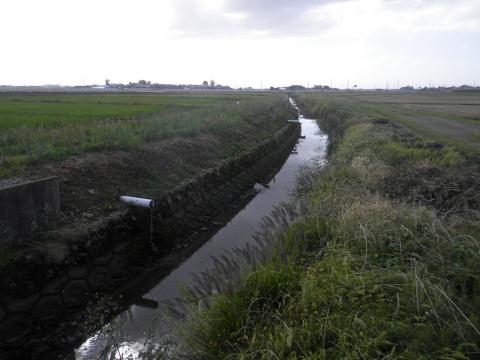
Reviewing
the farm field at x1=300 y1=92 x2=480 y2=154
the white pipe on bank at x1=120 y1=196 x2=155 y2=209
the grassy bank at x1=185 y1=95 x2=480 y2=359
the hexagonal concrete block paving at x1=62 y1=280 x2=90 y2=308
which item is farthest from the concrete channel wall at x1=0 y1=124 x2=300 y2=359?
the farm field at x1=300 y1=92 x2=480 y2=154

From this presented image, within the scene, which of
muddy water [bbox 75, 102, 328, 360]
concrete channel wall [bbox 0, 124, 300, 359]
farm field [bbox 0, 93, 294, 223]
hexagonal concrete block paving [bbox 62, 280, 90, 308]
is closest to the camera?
concrete channel wall [bbox 0, 124, 300, 359]

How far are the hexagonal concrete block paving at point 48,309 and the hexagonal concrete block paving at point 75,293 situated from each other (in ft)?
0.38

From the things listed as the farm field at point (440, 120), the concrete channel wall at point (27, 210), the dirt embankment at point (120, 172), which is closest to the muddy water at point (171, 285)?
the dirt embankment at point (120, 172)

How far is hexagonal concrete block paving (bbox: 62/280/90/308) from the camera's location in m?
6.12

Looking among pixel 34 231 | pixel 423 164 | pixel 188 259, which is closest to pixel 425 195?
pixel 423 164

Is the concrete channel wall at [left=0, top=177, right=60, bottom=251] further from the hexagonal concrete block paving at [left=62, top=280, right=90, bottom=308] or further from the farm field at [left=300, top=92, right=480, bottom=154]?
the farm field at [left=300, top=92, right=480, bottom=154]

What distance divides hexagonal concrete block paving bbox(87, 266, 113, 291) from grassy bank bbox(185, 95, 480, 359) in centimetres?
301

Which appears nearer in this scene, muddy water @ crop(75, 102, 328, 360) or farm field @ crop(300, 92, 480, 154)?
muddy water @ crop(75, 102, 328, 360)

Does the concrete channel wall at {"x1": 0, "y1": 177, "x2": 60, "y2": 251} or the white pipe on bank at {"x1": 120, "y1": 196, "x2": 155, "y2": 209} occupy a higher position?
the concrete channel wall at {"x1": 0, "y1": 177, "x2": 60, "y2": 251}

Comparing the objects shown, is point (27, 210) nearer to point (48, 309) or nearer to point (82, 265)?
point (82, 265)

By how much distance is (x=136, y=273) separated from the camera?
7680mm

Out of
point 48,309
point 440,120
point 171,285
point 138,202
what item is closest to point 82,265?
point 48,309

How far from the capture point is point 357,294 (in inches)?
159

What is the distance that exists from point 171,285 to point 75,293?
175 cm
